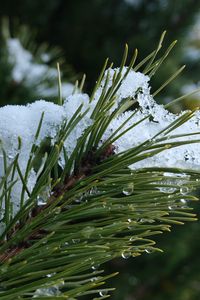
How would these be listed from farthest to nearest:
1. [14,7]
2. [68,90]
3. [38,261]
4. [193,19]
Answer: [14,7] < [193,19] < [68,90] < [38,261]

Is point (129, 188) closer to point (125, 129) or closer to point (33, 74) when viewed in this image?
point (125, 129)

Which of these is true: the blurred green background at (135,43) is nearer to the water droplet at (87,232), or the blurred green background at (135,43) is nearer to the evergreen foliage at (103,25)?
the evergreen foliage at (103,25)

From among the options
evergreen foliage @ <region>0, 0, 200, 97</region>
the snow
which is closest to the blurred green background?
evergreen foliage @ <region>0, 0, 200, 97</region>

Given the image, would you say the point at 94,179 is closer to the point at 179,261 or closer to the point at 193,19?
the point at 193,19

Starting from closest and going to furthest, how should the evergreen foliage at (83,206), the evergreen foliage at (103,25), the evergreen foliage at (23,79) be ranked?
the evergreen foliage at (83,206) → the evergreen foliage at (23,79) → the evergreen foliage at (103,25)

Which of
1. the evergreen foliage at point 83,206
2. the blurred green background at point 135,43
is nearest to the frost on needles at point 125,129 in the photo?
the evergreen foliage at point 83,206

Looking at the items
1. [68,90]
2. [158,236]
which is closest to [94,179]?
[68,90]

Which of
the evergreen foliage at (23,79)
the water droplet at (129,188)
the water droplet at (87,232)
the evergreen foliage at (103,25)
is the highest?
the evergreen foliage at (103,25)
